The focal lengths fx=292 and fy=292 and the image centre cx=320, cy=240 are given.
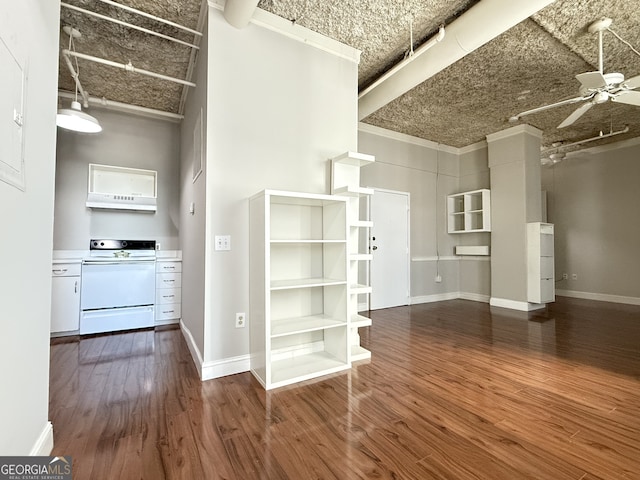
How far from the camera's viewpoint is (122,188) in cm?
416

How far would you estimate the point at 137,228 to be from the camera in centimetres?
419

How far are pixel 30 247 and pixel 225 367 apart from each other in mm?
1595

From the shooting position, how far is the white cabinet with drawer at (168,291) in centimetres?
396

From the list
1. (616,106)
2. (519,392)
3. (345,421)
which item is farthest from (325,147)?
(616,106)

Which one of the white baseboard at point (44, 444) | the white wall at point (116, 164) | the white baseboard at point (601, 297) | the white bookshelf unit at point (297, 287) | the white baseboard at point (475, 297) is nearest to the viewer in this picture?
the white baseboard at point (44, 444)

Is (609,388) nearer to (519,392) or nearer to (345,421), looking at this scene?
(519,392)

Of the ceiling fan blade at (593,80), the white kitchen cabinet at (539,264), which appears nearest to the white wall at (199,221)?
the ceiling fan blade at (593,80)

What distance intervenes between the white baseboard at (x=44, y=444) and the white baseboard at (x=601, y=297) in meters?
8.01

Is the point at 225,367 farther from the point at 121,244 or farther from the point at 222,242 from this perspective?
the point at 121,244

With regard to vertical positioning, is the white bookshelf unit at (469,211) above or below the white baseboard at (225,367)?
above

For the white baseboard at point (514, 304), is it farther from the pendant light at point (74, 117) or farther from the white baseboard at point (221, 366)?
the pendant light at point (74, 117)

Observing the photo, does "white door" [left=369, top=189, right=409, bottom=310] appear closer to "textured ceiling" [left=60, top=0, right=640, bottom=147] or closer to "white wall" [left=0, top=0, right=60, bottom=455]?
"textured ceiling" [left=60, top=0, right=640, bottom=147]

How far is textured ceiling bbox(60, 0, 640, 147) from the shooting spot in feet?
8.29

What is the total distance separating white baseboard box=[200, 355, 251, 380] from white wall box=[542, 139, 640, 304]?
693 cm
